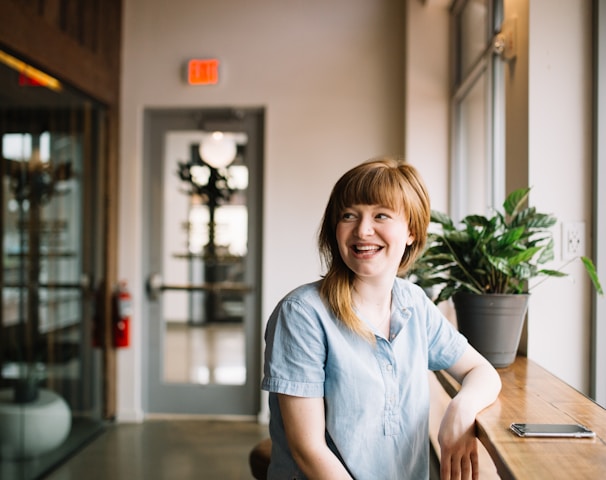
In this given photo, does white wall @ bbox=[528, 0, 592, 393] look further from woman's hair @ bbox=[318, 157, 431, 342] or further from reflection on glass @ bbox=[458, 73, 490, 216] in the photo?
reflection on glass @ bbox=[458, 73, 490, 216]

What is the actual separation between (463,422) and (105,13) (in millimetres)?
3679

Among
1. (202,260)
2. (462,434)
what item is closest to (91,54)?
(202,260)

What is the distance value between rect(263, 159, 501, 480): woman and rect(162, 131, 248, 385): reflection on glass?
2.88 m

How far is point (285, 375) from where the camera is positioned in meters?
1.28

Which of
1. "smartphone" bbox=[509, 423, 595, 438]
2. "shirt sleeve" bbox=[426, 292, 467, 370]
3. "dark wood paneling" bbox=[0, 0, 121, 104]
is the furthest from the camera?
"dark wood paneling" bbox=[0, 0, 121, 104]

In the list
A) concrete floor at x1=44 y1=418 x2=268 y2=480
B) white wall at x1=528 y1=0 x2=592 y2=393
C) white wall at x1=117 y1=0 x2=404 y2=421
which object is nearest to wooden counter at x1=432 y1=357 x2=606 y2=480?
white wall at x1=528 y1=0 x2=592 y2=393

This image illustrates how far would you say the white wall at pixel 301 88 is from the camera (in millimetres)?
4094

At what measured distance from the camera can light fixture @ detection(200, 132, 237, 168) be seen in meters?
4.28

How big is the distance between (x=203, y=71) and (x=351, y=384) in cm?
328

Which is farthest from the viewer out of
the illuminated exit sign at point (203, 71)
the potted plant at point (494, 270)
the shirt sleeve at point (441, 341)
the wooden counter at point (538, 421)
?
the illuminated exit sign at point (203, 71)

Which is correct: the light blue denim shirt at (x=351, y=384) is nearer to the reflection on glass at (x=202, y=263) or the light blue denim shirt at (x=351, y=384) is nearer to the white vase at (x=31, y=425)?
the white vase at (x=31, y=425)

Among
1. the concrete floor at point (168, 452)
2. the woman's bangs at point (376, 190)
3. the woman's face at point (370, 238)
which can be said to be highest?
the woman's bangs at point (376, 190)

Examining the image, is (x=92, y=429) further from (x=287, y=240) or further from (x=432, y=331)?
(x=432, y=331)

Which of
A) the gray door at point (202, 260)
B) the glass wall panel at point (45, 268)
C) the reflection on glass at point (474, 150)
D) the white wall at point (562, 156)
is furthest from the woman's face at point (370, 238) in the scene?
the gray door at point (202, 260)
